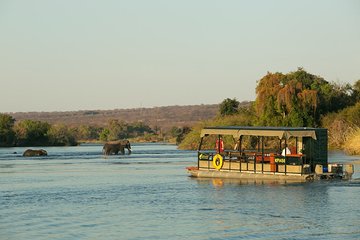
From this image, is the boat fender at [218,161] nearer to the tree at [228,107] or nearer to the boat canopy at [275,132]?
the boat canopy at [275,132]

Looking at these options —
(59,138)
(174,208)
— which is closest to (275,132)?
(174,208)

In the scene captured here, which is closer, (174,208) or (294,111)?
(174,208)

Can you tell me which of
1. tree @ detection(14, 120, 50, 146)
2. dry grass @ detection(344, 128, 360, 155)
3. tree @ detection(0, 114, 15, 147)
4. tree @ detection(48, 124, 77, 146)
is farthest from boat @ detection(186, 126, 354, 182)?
tree @ detection(48, 124, 77, 146)

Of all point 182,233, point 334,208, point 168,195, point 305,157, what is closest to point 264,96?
point 305,157

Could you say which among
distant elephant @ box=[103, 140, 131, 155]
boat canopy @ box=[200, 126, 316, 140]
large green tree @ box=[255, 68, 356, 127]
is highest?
large green tree @ box=[255, 68, 356, 127]

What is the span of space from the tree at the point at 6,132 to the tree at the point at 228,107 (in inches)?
1325

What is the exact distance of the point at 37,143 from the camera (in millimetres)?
124000

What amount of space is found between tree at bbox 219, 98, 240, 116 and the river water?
177 feet

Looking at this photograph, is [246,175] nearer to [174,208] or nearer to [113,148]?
[174,208]

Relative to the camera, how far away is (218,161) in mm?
45781

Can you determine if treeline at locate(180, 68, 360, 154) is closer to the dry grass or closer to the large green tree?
the large green tree

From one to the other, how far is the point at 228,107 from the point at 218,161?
58.0 metres

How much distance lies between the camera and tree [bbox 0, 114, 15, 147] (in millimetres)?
121062

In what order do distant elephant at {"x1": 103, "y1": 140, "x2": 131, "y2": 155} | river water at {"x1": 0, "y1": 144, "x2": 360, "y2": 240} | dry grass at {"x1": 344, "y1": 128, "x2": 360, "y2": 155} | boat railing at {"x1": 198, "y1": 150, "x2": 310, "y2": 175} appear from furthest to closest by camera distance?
distant elephant at {"x1": 103, "y1": 140, "x2": 131, "y2": 155}
dry grass at {"x1": 344, "y1": 128, "x2": 360, "y2": 155}
boat railing at {"x1": 198, "y1": 150, "x2": 310, "y2": 175}
river water at {"x1": 0, "y1": 144, "x2": 360, "y2": 240}
